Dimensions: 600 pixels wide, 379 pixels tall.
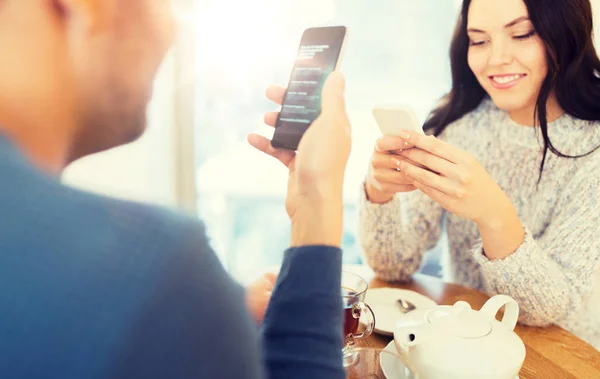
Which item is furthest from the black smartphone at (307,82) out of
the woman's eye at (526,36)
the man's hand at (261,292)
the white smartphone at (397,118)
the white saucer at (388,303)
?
the woman's eye at (526,36)

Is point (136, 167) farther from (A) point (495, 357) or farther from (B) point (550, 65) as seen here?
(A) point (495, 357)

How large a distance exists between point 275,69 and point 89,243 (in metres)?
2.36

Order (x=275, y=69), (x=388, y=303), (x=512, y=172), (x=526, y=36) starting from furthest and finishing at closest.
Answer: (x=275, y=69)
(x=512, y=172)
(x=526, y=36)
(x=388, y=303)

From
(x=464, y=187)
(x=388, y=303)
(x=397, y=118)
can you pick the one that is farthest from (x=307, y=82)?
(x=388, y=303)

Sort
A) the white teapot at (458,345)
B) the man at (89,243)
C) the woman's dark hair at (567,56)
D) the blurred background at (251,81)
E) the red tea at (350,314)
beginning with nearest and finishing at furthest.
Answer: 1. the man at (89,243)
2. the white teapot at (458,345)
3. the red tea at (350,314)
4. the woman's dark hair at (567,56)
5. the blurred background at (251,81)

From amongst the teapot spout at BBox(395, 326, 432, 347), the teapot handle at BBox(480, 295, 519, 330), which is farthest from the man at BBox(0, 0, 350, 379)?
the teapot handle at BBox(480, 295, 519, 330)

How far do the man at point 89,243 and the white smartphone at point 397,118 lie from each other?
2.05 feet

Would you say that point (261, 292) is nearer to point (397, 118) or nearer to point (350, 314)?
point (350, 314)

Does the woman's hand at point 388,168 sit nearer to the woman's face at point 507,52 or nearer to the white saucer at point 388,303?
the white saucer at point 388,303

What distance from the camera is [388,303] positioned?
99 centimetres

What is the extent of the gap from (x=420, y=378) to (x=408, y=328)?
7cm

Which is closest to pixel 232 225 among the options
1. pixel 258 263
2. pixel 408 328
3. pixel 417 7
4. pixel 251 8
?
pixel 258 263

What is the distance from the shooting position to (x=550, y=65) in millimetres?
1159

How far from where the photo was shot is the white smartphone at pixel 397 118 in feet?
3.10
